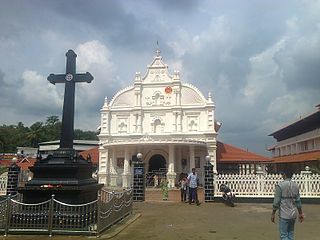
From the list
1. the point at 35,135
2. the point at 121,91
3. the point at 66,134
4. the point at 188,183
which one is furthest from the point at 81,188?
the point at 35,135

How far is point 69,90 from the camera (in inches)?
376

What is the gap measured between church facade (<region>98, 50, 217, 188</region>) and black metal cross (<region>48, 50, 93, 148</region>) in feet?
54.5

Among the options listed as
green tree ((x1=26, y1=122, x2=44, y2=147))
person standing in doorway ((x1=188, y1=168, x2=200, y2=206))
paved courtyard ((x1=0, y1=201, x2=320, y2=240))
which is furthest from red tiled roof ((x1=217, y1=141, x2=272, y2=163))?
green tree ((x1=26, y1=122, x2=44, y2=147))

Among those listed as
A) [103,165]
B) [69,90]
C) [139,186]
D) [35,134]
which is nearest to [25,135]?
[35,134]

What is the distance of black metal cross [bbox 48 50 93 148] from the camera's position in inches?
364

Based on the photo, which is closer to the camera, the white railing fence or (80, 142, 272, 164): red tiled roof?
the white railing fence

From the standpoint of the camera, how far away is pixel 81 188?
27.0ft

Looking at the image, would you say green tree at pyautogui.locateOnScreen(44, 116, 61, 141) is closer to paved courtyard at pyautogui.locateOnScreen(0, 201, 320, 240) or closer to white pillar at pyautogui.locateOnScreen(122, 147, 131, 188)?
white pillar at pyautogui.locateOnScreen(122, 147, 131, 188)

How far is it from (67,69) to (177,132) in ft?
60.2

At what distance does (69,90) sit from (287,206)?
6.48 m

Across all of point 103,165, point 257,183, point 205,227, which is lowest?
point 205,227

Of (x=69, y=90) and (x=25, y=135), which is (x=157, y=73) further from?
(x=25, y=135)

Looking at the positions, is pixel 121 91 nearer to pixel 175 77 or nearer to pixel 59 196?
pixel 175 77

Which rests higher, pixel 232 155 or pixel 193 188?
pixel 232 155
